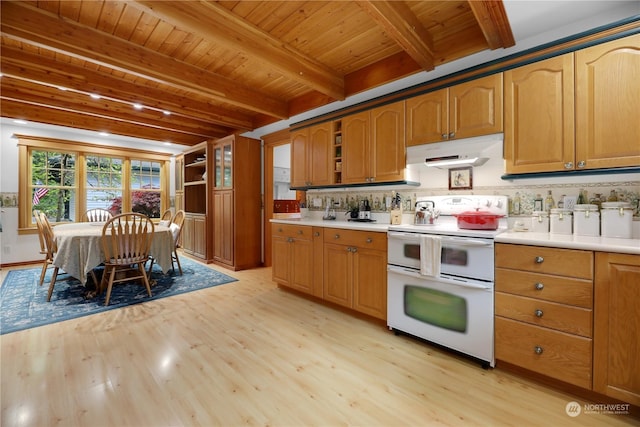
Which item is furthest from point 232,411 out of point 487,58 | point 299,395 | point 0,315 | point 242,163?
point 242,163

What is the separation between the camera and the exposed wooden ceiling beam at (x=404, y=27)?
5.80 feet

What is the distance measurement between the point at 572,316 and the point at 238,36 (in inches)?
117

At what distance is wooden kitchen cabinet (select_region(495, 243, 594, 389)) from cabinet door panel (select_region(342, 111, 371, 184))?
156 cm

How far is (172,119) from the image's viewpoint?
450 centimetres

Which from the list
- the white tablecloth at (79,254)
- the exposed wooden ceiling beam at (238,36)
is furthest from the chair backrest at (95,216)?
the exposed wooden ceiling beam at (238,36)

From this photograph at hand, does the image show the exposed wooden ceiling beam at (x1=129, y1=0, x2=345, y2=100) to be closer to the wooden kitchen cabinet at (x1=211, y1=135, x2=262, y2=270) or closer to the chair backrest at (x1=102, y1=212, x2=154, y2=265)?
the chair backrest at (x1=102, y1=212, x2=154, y2=265)

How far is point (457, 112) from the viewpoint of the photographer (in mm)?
2279

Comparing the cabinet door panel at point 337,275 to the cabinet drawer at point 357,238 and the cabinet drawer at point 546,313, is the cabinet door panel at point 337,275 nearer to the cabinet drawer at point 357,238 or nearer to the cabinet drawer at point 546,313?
the cabinet drawer at point 357,238

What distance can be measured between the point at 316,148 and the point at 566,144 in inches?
93.8

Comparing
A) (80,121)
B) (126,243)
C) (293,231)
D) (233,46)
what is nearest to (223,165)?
(126,243)

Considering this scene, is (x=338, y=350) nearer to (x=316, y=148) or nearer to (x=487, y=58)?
(x=316, y=148)

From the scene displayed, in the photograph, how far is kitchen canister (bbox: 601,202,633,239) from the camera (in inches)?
67.9

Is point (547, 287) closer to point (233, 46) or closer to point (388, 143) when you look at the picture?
point (388, 143)

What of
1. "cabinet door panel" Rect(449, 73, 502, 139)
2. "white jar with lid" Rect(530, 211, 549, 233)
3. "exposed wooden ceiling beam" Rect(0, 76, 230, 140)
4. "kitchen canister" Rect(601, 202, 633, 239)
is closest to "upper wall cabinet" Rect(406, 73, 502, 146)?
"cabinet door panel" Rect(449, 73, 502, 139)
